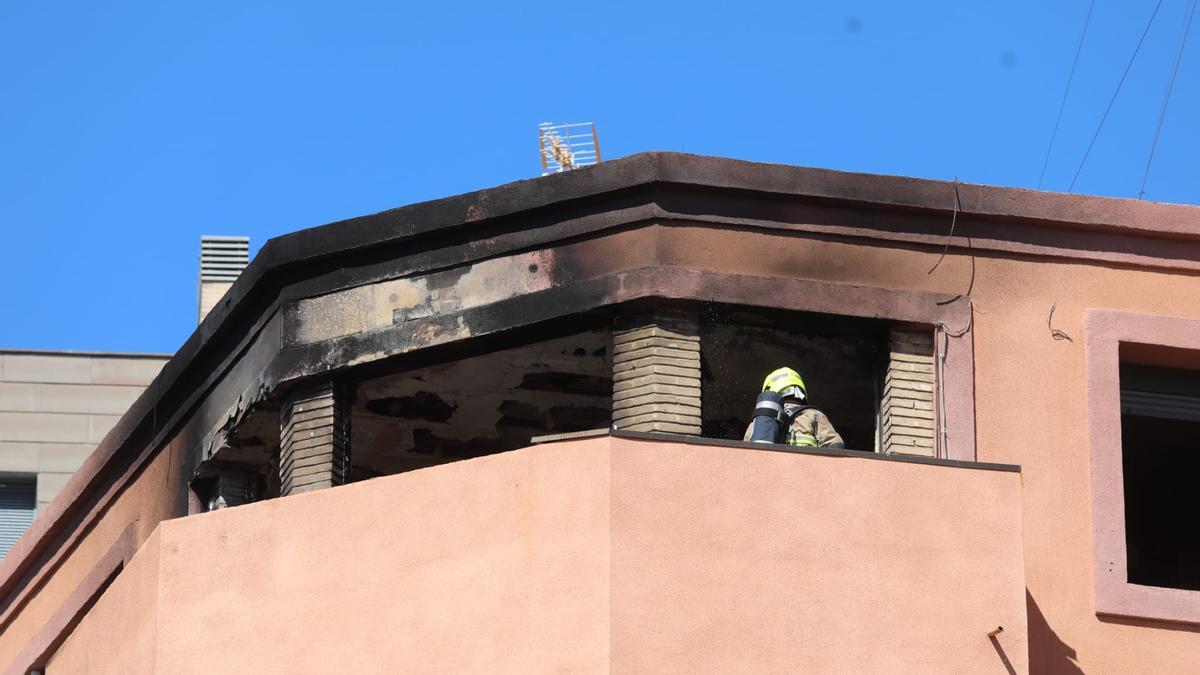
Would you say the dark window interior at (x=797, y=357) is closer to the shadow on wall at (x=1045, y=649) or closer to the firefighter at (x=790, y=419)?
the firefighter at (x=790, y=419)

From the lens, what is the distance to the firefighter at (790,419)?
15.1m

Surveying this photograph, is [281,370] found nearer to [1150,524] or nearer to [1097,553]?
[1097,553]

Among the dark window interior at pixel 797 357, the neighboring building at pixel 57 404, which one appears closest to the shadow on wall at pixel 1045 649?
the dark window interior at pixel 797 357

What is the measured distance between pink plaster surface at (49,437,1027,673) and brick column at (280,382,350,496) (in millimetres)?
1533

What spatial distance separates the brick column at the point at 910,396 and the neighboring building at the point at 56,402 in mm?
12972

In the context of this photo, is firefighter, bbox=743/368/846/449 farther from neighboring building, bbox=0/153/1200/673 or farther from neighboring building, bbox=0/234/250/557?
neighboring building, bbox=0/234/250/557

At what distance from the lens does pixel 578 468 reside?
46.5 ft

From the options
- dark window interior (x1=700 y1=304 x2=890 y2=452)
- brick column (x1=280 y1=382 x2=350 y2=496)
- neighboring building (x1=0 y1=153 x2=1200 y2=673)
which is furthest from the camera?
brick column (x1=280 y1=382 x2=350 y2=496)

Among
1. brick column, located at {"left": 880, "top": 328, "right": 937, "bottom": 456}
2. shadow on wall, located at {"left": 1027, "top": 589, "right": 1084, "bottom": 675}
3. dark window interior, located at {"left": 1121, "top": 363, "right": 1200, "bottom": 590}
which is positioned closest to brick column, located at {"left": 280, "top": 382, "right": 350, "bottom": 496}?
brick column, located at {"left": 880, "top": 328, "right": 937, "bottom": 456}

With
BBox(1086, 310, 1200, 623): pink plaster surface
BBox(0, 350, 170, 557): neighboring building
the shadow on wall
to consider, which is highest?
BBox(0, 350, 170, 557): neighboring building

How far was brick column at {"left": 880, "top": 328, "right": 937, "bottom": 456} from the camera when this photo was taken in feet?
52.5

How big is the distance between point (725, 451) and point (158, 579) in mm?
3715

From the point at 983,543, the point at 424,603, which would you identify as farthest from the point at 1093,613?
the point at 424,603

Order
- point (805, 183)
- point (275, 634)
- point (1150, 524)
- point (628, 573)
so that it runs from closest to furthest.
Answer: point (628, 573) < point (275, 634) < point (805, 183) < point (1150, 524)
